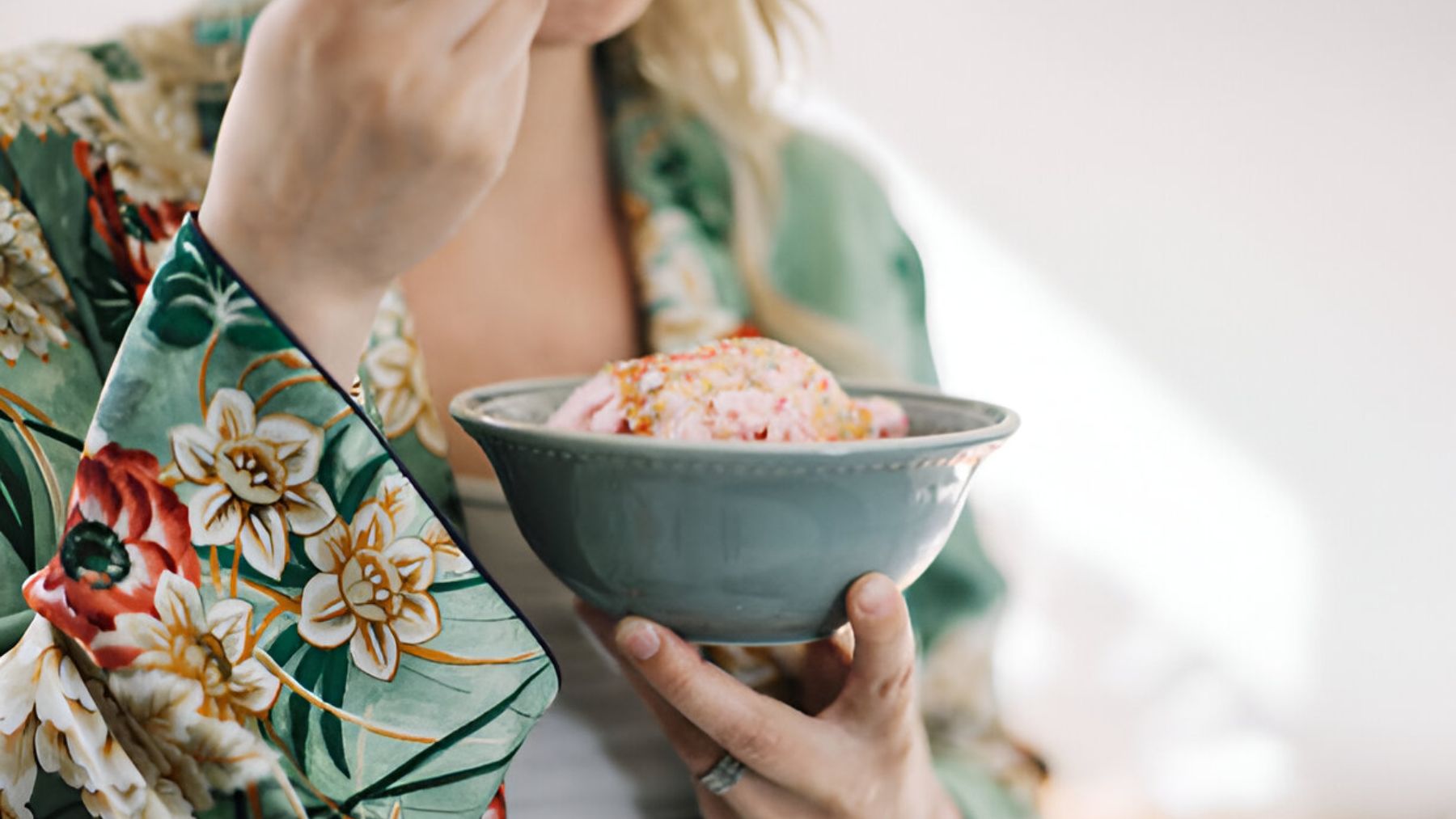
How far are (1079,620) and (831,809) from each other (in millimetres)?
1067

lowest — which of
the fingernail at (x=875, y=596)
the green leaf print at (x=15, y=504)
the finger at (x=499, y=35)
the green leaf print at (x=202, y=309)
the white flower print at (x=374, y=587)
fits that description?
the fingernail at (x=875, y=596)

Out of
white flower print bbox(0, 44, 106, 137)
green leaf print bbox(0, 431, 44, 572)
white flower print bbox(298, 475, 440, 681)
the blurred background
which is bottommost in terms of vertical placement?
the blurred background

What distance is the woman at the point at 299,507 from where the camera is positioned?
1.06 ft

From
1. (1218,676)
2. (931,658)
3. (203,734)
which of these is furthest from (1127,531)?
(203,734)

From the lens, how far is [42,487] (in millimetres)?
442

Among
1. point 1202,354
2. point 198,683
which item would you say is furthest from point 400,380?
point 1202,354

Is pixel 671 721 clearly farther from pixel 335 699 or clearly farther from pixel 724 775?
pixel 335 699

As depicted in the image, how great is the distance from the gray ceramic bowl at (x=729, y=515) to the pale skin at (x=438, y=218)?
0.07 ft

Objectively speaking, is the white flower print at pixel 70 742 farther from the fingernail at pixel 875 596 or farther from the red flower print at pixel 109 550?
the fingernail at pixel 875 596

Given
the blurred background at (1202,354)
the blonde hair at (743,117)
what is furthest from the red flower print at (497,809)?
the blurred background at (1202,354)

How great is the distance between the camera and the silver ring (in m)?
0.52

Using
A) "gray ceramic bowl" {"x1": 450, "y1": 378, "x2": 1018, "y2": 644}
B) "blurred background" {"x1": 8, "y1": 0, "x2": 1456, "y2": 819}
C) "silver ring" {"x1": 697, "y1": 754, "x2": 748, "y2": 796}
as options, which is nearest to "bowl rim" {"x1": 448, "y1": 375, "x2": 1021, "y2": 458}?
"gray ceramic bowl" {"x1": 450, "y1": 378, "x2": 1018, "y2": 644}

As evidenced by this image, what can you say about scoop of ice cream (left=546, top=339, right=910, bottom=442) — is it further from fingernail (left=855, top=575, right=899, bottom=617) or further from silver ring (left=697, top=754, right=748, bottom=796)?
silver ring (left=697, top=754, right=748, bottom=796)

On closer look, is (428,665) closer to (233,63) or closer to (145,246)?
(145,246)
